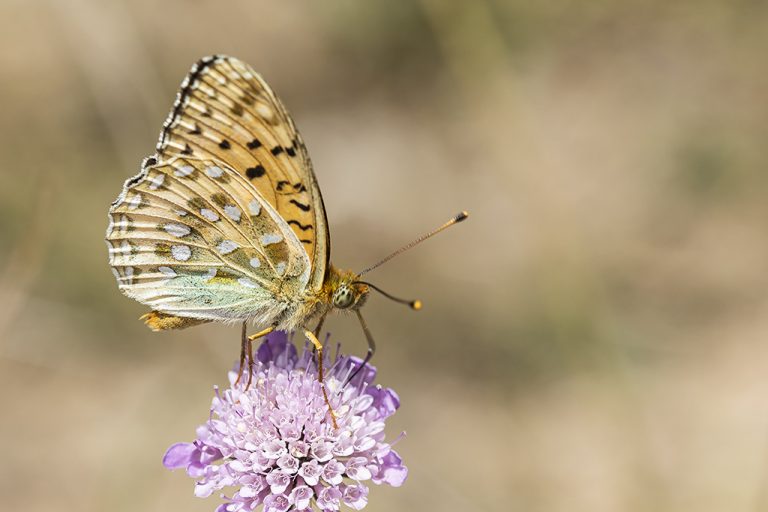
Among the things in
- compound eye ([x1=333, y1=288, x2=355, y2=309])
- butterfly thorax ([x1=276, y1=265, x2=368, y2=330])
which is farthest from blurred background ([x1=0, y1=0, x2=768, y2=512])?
compound eye ([x1=333, y1=288, x2=355, y2=309])

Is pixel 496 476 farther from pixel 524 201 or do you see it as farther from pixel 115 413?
pixel 115 413

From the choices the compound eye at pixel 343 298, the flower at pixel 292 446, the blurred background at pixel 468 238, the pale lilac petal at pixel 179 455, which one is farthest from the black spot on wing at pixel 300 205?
the blurred background at pixel 468 238

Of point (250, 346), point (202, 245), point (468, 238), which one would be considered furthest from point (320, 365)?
point (468, 238)

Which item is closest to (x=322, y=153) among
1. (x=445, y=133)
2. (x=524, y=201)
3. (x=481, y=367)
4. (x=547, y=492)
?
(x=445, y=133)

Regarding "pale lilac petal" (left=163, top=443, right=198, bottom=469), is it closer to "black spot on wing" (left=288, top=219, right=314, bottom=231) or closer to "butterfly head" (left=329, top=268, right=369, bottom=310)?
"butterfly head" (left=329, top=268, right=369, bottom=310)

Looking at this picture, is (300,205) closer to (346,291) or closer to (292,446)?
(346,291)

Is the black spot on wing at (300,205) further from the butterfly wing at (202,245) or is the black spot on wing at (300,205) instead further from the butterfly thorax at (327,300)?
the butterfly thorax at (327,300)
